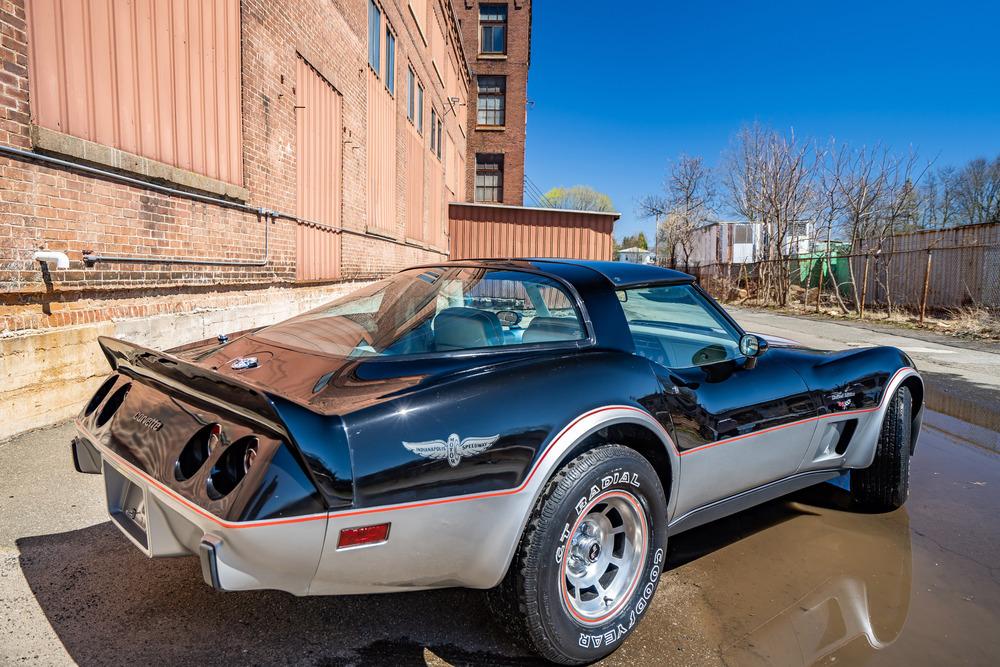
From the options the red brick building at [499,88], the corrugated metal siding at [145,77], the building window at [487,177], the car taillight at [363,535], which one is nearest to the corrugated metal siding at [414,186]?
the corrugated metal siding at [145,77]

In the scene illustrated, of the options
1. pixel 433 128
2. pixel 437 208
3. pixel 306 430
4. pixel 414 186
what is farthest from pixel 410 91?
pixel 306 430

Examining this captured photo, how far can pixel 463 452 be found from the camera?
6.17ft

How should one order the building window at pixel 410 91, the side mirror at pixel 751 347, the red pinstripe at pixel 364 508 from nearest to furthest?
the red pinstripe at pixel 364 508
the side mirror at pixel 751 347
the building window at pixel 410 91

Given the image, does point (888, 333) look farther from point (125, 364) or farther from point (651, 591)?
point (125, 364)

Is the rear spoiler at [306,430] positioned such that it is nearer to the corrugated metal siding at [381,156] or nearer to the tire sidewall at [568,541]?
the tire sidewall at [568,541]

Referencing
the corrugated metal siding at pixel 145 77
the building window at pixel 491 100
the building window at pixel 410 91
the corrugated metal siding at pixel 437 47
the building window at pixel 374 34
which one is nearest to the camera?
the corrugated metal siding at pixel 145 77

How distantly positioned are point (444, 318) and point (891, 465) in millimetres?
2732

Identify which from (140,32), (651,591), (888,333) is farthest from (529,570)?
(888,333)

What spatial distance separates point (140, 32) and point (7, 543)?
4553mm

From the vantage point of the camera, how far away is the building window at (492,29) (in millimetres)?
31703

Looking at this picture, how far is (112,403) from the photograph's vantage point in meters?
2.44

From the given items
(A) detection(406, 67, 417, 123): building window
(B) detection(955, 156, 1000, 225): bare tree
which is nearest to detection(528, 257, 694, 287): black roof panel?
(A) detection(406, 67, 417, 123): building window

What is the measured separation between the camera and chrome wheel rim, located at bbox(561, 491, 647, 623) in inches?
85.5

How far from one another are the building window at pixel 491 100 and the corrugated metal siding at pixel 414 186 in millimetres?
14105
